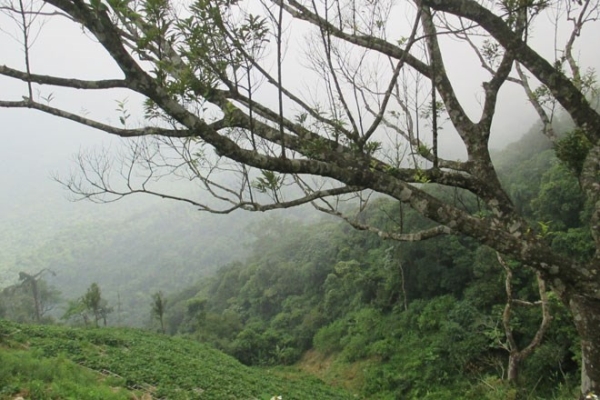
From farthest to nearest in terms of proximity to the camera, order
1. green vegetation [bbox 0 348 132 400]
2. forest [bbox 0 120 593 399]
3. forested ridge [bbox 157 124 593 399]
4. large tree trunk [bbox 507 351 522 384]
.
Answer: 1. forested ridge [bbox 157 124 593 399]
2. forest [bbox 0 120 593 399]
3. green vegetation [bbox 0 348 132 400]
4. large tree trunk [bbox 507 351 522 384]

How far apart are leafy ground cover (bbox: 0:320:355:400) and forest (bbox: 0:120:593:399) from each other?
3.28 metres

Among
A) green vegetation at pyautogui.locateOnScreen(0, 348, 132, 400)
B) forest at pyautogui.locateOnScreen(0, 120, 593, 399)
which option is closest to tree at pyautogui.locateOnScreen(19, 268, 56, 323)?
forest at pyautogui.locateOnScreen(0, 120, 593, 399)

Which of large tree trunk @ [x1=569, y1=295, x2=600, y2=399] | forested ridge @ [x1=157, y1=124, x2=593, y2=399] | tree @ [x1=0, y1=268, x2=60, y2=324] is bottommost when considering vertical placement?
Result: forested ridge @ [x1=157, y1=124, x2=593, y2=399]

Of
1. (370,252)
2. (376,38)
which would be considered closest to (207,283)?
(370,252)

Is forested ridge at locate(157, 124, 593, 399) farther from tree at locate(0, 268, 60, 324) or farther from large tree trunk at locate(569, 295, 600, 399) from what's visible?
tree at locate(0, 268, 60, 324)

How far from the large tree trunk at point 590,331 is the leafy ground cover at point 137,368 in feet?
19.9

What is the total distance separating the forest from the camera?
32.7ft

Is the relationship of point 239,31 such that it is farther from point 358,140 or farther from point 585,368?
point 585,368

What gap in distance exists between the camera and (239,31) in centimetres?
190

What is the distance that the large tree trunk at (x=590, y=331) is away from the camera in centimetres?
209

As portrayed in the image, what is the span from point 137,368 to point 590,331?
8742 mm

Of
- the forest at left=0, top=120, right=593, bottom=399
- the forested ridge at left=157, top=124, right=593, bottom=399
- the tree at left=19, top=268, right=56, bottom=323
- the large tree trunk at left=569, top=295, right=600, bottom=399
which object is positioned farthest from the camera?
the tree at left=19, top=268, right=56, bottom=323

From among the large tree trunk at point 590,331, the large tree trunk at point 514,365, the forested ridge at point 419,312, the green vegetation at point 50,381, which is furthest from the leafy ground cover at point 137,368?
the large tree trunk at point 590,331

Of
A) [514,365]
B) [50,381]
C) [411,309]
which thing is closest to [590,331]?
[514,365]
